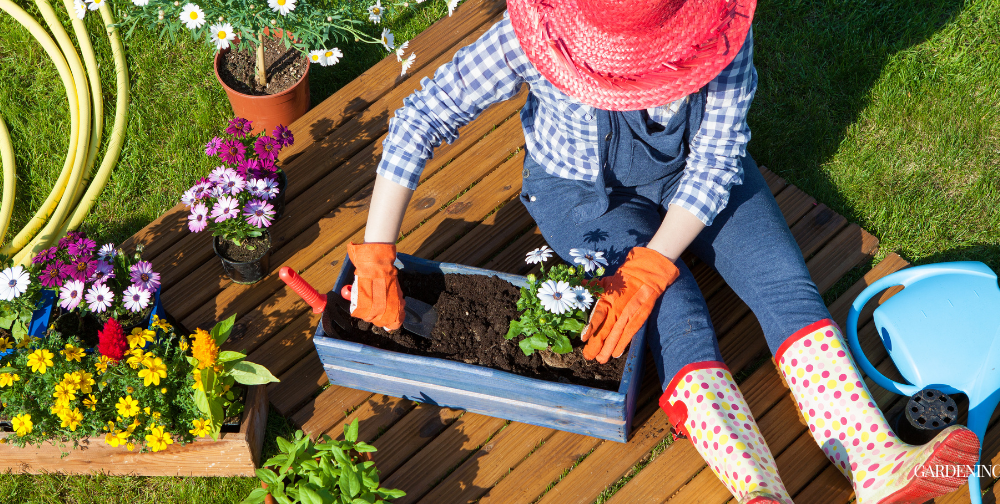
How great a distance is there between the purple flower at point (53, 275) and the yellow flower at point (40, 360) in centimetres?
29

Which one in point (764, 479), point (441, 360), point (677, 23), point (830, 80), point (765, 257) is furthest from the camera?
A: point (830, 80)

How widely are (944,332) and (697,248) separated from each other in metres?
0.82

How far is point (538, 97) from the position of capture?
2.34 meters

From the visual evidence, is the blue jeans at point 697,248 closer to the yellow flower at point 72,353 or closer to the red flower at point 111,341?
the red flower at point 111,341

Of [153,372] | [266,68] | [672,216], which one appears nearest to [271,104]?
[266,68]

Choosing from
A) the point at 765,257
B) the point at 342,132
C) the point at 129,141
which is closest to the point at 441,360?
the point at 765,257

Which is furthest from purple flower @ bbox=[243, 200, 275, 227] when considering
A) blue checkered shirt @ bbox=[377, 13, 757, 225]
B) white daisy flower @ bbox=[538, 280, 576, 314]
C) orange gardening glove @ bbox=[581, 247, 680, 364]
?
orange gardening glove @ bbox=[581, 247, 680, 364]

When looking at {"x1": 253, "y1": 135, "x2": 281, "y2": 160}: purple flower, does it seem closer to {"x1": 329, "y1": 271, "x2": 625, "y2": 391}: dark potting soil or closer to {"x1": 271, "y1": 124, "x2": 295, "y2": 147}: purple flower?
{"x1": 271, "y1": 124, "x2": 295, "y2": 147}: purple flower

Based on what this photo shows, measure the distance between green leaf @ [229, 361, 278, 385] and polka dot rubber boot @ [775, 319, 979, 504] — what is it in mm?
1568

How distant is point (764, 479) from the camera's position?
6.87 ft

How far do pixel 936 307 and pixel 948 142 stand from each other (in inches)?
42.6

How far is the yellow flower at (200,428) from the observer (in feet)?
7.25

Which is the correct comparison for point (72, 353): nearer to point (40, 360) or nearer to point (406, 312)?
point (40, 360)

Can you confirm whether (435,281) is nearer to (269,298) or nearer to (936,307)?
(269,298)
